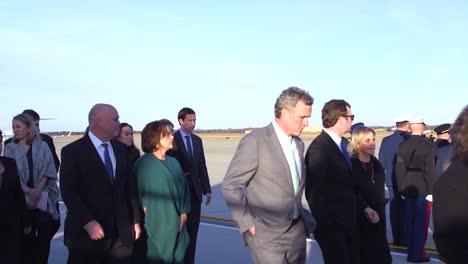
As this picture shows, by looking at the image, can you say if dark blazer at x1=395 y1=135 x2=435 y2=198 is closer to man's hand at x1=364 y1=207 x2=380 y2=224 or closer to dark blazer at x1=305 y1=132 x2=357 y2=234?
man's hand at x1=364 y1=207 x2=380 y2=224

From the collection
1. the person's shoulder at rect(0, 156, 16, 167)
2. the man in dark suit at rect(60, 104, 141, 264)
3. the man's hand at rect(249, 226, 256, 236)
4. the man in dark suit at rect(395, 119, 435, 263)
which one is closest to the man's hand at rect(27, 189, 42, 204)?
the person's shoulder at rect(0, 156, 16, 167)

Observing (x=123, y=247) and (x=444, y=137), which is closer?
(x=123, y=247)

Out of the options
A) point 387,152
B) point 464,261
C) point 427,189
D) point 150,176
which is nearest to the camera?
point 464,261

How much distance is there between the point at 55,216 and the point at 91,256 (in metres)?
1.54

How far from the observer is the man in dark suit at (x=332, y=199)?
452 centimetres

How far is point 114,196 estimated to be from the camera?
4.72 metres

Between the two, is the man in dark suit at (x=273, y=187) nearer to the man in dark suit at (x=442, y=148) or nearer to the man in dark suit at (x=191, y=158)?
the man in dark suit at (x=191, y=158)

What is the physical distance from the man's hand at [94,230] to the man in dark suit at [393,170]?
4.95m

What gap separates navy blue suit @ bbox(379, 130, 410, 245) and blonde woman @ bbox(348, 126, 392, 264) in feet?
9.55

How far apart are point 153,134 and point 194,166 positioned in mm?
1856

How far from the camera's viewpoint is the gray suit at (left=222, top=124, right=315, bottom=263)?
4.06m

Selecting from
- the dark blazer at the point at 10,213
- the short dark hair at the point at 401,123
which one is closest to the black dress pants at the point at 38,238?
the dark blazer at the point at 10,213

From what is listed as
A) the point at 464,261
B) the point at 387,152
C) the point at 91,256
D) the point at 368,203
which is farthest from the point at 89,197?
the point at 387,152

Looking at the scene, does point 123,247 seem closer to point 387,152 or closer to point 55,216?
point 55,216
